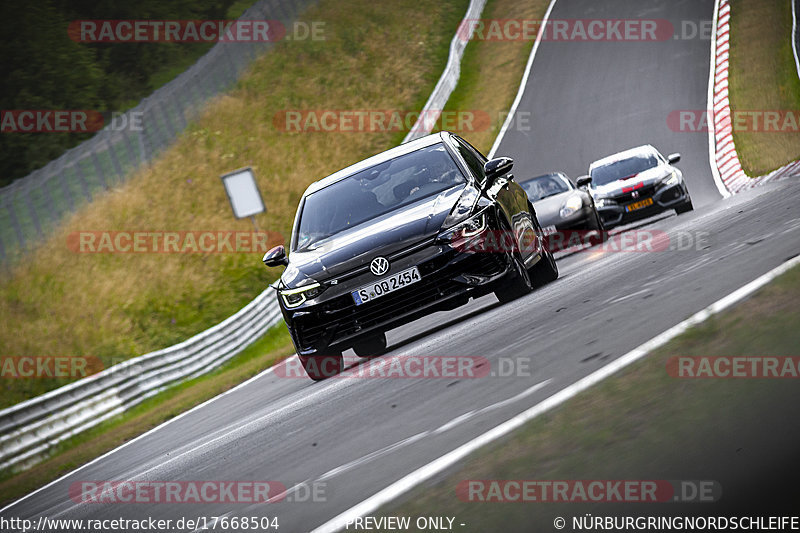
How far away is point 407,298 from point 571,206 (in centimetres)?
758

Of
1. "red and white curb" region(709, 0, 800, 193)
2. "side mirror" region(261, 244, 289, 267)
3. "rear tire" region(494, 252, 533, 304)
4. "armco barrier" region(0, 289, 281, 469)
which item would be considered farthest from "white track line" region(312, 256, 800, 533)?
"red and white curb" region(709, 0, 800, 193)

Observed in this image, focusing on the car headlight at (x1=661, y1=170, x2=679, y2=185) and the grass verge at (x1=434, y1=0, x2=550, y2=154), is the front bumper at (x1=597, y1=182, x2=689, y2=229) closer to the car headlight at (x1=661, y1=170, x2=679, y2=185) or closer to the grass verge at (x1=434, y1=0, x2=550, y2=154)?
the car headlight at (x1=661, y1=170, x2=679, y2=185)

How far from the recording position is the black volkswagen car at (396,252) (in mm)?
8078

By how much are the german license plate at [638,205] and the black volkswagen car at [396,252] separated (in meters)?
8.18

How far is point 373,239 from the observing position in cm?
830

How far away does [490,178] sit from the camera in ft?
30.4

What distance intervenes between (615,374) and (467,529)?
1.84 m

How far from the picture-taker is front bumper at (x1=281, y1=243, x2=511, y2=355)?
805cm

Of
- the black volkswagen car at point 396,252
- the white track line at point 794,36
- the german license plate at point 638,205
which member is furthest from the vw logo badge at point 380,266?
the white track line at point 794,36

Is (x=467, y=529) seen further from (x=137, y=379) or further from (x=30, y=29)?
(x=30, y=29)

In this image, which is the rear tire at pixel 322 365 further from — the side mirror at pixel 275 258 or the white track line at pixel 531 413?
the white track line at pixel 531 413

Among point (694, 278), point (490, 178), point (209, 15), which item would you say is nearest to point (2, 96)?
point (209, 15)

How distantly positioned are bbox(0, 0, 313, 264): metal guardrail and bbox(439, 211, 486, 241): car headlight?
1986 cm

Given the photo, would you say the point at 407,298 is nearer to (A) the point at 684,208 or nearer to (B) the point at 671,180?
(B) the point at 671,180
